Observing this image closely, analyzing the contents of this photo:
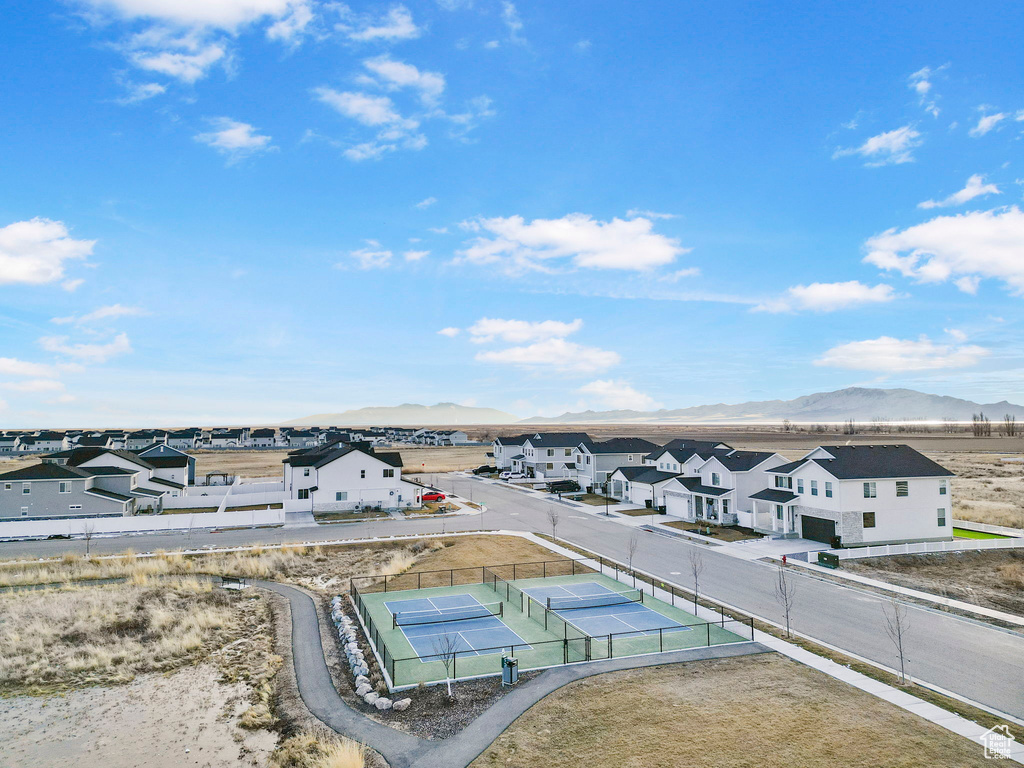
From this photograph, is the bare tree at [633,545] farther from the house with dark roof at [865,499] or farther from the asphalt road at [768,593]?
the house with dark roof at [865,499]

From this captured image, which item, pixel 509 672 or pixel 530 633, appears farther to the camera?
pixel 530 633

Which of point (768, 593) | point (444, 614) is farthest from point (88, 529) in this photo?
point (768, 593)

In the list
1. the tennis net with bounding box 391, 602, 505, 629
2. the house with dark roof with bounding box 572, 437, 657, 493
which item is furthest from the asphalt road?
the house with dark roof with bounding box 572, 437, 657, 493

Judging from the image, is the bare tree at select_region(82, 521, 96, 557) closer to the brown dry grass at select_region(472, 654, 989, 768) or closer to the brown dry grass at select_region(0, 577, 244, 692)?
the brown dry grass at select_region(0, 577, 244, 692)

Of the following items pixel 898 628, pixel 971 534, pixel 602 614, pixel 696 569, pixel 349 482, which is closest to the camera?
pixel 898 628

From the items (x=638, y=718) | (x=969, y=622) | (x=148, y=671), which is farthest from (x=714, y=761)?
(x=148, y=671)

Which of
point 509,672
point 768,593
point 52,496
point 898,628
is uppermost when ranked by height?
point 52,496

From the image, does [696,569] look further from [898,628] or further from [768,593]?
[898,628]
